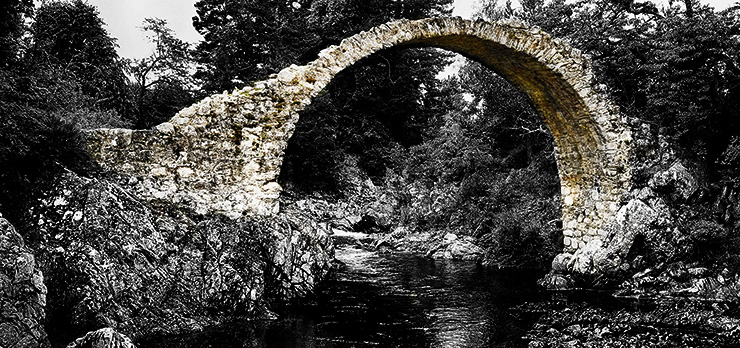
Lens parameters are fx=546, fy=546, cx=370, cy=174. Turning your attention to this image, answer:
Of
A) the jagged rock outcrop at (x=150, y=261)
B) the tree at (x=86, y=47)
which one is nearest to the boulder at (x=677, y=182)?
the jagged rock outcrop at (x=150, y=261)

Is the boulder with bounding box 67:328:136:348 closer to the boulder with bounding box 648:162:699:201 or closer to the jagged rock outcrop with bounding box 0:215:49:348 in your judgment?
the jagged rock outcrop with bounding box 0:215:49:348

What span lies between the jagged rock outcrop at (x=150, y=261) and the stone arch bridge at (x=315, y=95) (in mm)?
482

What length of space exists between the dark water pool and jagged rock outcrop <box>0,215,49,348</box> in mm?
1452

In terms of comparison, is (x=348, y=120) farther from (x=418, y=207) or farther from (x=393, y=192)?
(x=418, y=207)

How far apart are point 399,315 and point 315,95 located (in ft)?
11.0

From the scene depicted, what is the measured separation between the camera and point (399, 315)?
716 cm

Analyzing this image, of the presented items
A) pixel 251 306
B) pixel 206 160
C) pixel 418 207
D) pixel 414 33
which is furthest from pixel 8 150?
pixel 418 207

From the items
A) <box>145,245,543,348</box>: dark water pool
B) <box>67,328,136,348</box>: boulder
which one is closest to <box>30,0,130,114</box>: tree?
<box>145,245,543,348</box>: dark water pool

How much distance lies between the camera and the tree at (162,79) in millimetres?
16203

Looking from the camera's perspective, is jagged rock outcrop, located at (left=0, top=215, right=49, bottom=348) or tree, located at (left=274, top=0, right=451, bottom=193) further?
tree, located at (left=274, top=0, right=451, bottom=193)

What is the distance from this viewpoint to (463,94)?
23547 millimetres

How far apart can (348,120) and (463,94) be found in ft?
16.8

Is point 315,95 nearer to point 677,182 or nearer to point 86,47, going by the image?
point 677,182

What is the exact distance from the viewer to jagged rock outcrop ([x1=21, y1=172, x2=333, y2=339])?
18.0 feet
